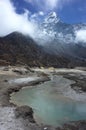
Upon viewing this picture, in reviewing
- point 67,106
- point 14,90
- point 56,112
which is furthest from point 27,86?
point 56,112

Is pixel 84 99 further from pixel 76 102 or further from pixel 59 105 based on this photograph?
pixel 59 105

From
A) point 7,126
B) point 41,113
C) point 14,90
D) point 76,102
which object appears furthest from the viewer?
point 14,90

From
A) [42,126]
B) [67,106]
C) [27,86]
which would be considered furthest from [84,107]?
[27,86]

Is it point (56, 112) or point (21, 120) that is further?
point (56, 112)

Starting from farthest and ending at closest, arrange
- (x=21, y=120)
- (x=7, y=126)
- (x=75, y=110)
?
1. (x=75, y=110)
2. (x=21, y=120)
3. (x=7, y=126)

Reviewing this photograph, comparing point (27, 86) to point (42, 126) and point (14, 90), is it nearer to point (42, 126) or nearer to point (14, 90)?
point (14, 90)

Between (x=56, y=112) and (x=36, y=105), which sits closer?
(x=56, y=112)

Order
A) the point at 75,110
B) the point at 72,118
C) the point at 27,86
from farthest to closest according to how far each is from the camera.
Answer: the point at 27,86 < the point at 75,110 < the point at 72,118

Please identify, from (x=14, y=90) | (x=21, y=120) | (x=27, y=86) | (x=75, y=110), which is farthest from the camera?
(x=27, y=86)
